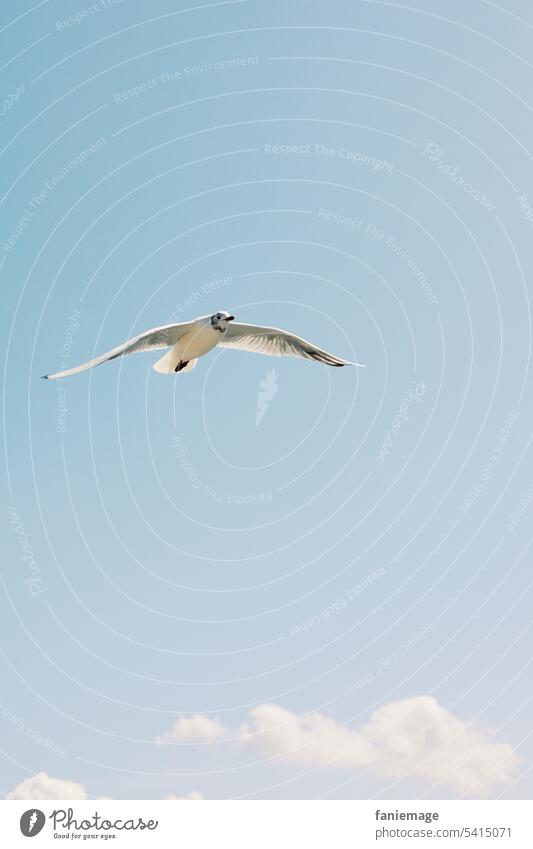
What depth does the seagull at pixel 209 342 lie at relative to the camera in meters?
24.2

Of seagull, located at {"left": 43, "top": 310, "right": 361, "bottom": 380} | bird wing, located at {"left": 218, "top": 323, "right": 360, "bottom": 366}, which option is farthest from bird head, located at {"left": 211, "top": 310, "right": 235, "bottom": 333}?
bird wing, located at {"left": 218, "top": 323, "right": 360, "bottom": 366}

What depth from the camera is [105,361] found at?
2133 cm

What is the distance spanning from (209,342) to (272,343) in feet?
8.65

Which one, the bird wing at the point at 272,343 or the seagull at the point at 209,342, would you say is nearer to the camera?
the seagull at the point at 209,342
